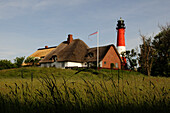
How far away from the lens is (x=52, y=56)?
42.4 m

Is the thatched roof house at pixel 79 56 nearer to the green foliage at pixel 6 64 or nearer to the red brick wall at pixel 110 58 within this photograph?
the red brick wall at pixel 110 58

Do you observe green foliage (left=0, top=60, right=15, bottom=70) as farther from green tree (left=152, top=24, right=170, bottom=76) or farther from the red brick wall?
green tree (left=152, top=24, right=170, bottom=76)

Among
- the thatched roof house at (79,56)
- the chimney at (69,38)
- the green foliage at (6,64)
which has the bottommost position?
A: the green foliage at (6,64)

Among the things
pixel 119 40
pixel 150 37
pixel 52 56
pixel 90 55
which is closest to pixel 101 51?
pixel 90 55

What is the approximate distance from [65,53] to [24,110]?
127 ft

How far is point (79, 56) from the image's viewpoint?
40.3 m

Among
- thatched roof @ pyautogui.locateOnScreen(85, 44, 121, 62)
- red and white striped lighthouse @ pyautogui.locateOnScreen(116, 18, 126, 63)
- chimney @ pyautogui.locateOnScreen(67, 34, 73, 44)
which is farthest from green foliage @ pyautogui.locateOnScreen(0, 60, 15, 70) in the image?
red and white striped lighthouse @ pyautogui.locateOnScreen(116, 18, 126, 63)

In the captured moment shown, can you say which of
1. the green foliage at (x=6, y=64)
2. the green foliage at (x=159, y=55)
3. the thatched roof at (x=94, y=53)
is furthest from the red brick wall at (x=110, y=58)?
the green foliage at (x=6, y=64)

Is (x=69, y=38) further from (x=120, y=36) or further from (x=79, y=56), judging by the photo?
(x=120, y=36)

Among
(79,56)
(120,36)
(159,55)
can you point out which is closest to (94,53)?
(79,56)

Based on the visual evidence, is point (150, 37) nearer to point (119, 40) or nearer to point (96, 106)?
point (119, 40)

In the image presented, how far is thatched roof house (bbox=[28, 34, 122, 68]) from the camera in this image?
37206mm

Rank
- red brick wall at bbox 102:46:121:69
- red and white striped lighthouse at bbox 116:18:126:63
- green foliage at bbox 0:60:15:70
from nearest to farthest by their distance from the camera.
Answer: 1. red brick wall at bbox 102:46:121:69
2. red and white striped lighthouse at bbox 116:18:126:63
3. green foliage at bbox 0:60:15:70

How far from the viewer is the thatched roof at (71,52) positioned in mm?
39369
